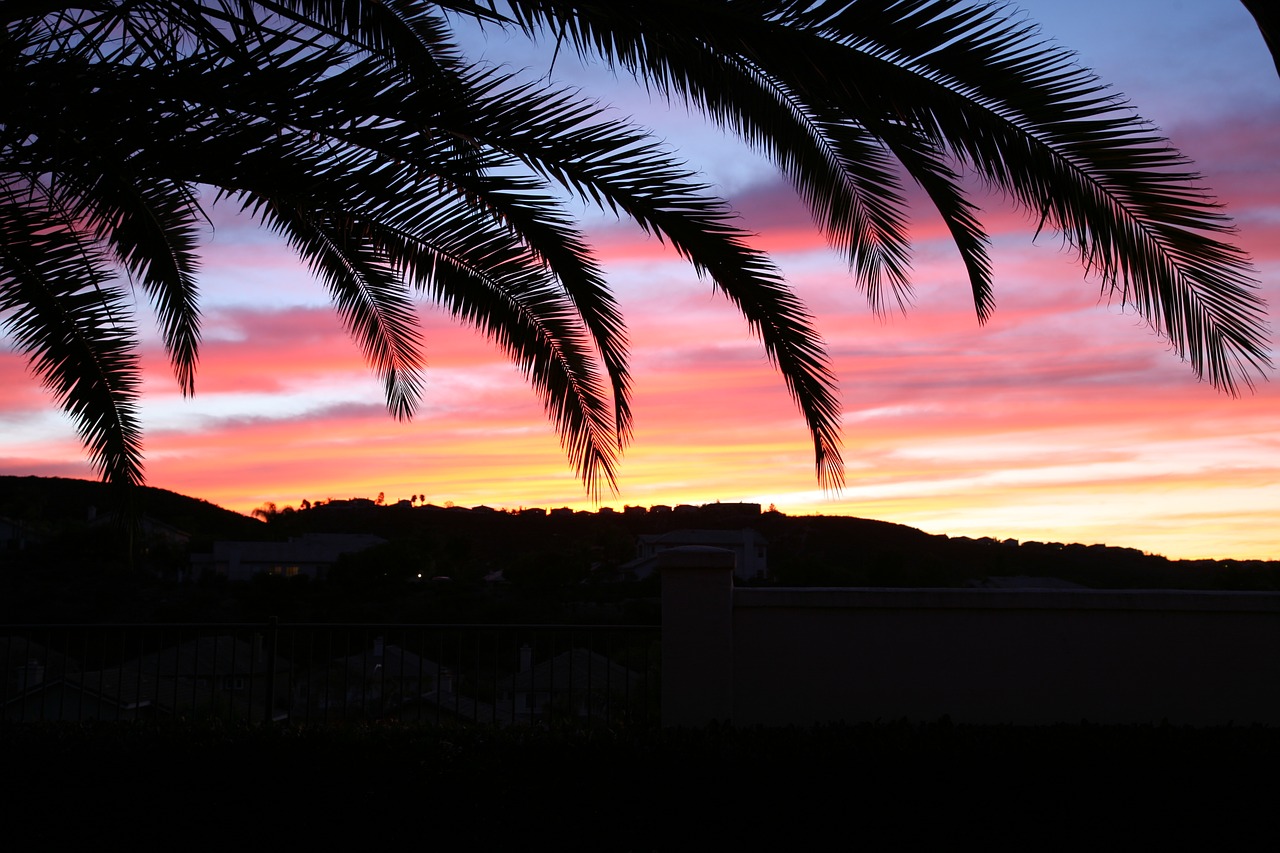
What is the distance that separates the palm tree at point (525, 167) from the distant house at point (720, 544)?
3.53 meters

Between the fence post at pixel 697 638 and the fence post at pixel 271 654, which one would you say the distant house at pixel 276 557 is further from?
the fence post at pixel 697 638

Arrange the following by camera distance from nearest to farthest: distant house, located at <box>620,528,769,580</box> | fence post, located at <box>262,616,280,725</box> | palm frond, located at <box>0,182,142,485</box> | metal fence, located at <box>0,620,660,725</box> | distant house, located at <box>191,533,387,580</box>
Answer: palm frond, located at <box>0,182,142,485</box> → metal fence, located at <box>0,620,660,725</box> → fence post, located at <box>262,616,280,725</box> → distant house, located at <box>620,528,769,580</box> → distant house, located at <box>191,533,387,580</box>

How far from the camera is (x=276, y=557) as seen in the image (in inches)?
571

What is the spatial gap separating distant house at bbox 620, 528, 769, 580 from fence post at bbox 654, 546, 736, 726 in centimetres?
184

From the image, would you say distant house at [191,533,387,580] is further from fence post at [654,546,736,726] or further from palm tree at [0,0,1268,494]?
fence post at [654,546,736,726]

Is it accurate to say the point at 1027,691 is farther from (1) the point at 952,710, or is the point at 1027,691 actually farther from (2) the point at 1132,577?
(2) the point at 1132,577

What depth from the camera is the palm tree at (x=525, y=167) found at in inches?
158

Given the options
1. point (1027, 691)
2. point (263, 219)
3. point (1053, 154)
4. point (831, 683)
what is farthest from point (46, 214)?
point (1027, 691)

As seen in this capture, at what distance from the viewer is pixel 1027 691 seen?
752 cm

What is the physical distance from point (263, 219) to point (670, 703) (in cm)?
444

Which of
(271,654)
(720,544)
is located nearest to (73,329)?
(271,654)

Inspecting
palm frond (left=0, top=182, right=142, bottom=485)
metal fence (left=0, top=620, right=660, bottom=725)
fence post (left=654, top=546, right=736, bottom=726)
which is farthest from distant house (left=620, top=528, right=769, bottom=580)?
palm frond (left=0, top=182, right=142, bottom=485)

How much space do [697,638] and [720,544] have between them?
3337mm

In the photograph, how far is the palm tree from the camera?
158 inches
